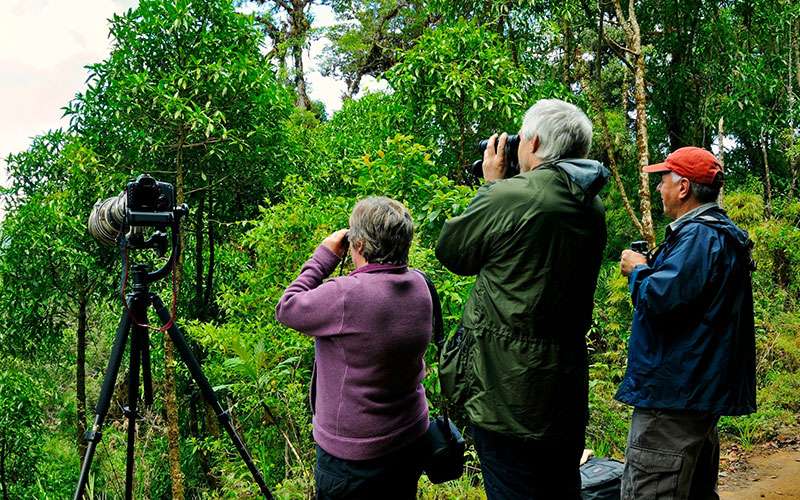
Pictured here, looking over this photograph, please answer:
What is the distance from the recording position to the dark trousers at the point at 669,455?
6.39 feet

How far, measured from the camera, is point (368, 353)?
1.70 metres

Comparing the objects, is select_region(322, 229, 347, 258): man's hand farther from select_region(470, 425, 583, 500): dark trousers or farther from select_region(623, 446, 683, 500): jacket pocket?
select_region(623, 446, 683, 500): jacket pocket

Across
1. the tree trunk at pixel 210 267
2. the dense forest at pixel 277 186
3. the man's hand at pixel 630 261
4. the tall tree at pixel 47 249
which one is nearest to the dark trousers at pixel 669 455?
the man's hand at pixel 630 261

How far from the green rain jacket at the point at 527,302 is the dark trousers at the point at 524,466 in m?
0.05

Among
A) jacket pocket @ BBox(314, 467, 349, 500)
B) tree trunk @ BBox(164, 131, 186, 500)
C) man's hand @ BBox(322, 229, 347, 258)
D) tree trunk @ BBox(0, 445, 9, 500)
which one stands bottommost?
tree trunk @ BBox(0, 445, 9, 500)

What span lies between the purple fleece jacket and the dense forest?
4.66 feet

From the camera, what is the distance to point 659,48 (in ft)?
27.1

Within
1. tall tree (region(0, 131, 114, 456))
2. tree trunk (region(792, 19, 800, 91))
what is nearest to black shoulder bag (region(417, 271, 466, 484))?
tall tree (region(0, 131, 114, 456))

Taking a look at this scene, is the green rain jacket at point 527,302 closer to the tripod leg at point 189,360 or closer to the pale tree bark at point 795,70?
the tripod leg at point 189,360

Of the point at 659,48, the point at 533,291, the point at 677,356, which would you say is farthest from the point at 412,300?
the point at 659,48

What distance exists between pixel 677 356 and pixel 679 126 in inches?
333

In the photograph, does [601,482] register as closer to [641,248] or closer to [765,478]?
[641,248]

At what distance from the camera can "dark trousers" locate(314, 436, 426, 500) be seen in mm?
1725

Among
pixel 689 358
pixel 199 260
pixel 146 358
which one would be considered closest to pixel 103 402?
pixel 146 358
